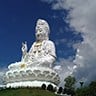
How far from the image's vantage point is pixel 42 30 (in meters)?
32.4

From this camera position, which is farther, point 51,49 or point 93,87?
point 51,49

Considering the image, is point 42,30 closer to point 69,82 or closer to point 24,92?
point 69,82

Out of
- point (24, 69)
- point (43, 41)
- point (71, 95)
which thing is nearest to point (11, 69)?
point (24, 69)

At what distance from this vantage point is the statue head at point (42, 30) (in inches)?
1272

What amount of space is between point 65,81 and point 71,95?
23.1ft

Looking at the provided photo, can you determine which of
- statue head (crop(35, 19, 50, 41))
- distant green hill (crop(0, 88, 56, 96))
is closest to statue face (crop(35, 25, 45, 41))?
statue head (crop(35, 19, 50, 41))

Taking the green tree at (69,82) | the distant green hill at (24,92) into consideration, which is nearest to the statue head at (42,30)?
the green tree at (69,82)

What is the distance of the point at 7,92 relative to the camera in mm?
23359

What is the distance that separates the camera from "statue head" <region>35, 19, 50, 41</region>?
32312 mm

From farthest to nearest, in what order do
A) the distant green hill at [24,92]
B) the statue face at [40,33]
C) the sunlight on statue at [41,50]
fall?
1. the statue face at [40,33]
2. the sunlight on statue at [41,50]
3. the distant green hill at [24,92]

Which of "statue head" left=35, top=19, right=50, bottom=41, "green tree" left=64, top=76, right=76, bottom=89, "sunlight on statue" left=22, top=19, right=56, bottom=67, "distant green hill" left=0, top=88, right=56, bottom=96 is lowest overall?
"distant green hill" left=0, top=88, right=56, bottom=96

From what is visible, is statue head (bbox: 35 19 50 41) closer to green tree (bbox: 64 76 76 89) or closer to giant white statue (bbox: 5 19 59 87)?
giant white statue (bbox: 5 19 59 87)

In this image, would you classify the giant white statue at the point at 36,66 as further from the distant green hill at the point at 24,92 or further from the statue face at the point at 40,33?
the distant green hill at the point at 24,92

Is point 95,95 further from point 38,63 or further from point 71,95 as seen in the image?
point 38,63
